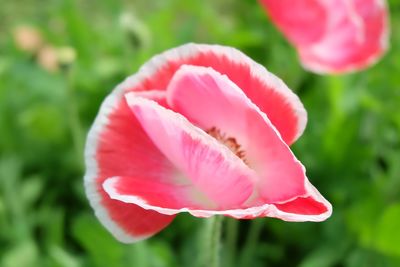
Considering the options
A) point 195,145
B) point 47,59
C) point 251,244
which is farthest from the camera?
point 47,59

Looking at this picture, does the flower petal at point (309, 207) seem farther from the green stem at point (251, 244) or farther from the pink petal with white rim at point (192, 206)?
the green stem at point (251, 244)

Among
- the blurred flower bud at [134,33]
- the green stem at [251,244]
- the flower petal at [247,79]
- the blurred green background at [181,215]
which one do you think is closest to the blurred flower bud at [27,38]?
the blurred green background at [181,215]

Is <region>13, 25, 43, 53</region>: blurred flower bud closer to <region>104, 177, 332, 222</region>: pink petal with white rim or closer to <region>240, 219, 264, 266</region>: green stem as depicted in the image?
<region>240, 219, 264, 266</region>: green stem

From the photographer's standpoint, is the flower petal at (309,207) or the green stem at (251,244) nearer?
the flower petal at (309,207)

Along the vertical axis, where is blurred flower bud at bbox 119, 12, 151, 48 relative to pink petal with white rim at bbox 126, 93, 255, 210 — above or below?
below

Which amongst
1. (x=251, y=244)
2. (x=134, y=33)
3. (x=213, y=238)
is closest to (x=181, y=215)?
(x=251, y=244)

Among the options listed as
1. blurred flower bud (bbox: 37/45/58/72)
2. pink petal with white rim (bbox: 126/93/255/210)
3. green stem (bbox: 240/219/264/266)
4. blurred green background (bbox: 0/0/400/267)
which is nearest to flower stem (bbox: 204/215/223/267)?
pink petal with white rim (bbox: 126/93/255/210)

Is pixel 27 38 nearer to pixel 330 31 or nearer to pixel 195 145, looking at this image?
pixel 330 31
